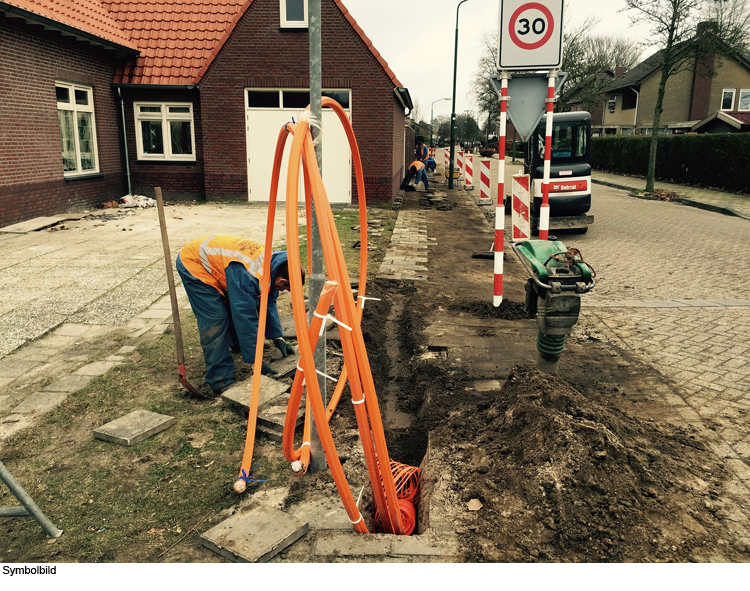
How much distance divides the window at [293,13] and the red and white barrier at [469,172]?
8.05 m

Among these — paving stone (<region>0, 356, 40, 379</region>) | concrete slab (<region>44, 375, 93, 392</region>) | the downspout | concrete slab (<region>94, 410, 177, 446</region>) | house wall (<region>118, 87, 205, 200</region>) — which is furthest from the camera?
house wall (<region>118, 87, 205, 200</region>)

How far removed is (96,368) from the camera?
17.4 ft

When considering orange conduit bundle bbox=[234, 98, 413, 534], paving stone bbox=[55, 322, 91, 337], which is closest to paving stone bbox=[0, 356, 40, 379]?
paving stone bbox=[55, 322, 91, 337]

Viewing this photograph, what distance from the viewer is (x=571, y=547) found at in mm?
2887

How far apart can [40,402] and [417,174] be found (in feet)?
72.5

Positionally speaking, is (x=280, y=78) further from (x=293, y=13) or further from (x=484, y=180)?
(x=484, y=180)

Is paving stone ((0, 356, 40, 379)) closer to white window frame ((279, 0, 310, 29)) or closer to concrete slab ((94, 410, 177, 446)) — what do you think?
concrete slab ((94, 410, 177, 446))

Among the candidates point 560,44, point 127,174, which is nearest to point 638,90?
point 127,174

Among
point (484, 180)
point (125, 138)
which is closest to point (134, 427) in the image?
point (484, 180)

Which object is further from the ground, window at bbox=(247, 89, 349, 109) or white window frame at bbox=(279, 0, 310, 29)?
white window frame at bbox=(279, 0, 310, 29)

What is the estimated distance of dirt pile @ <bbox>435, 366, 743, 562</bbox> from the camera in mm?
2896

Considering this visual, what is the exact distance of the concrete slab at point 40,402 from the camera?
448 cm

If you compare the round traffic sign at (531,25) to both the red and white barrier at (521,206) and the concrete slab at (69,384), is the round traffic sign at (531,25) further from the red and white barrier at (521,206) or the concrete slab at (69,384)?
the concrete slab at (69,384)

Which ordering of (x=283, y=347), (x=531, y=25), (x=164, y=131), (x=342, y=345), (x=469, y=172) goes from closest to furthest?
(x=342, y=345) < (x=283, y=347) < (x=531, y=25) < (x=164, y=131) < (x=469, y=172)
